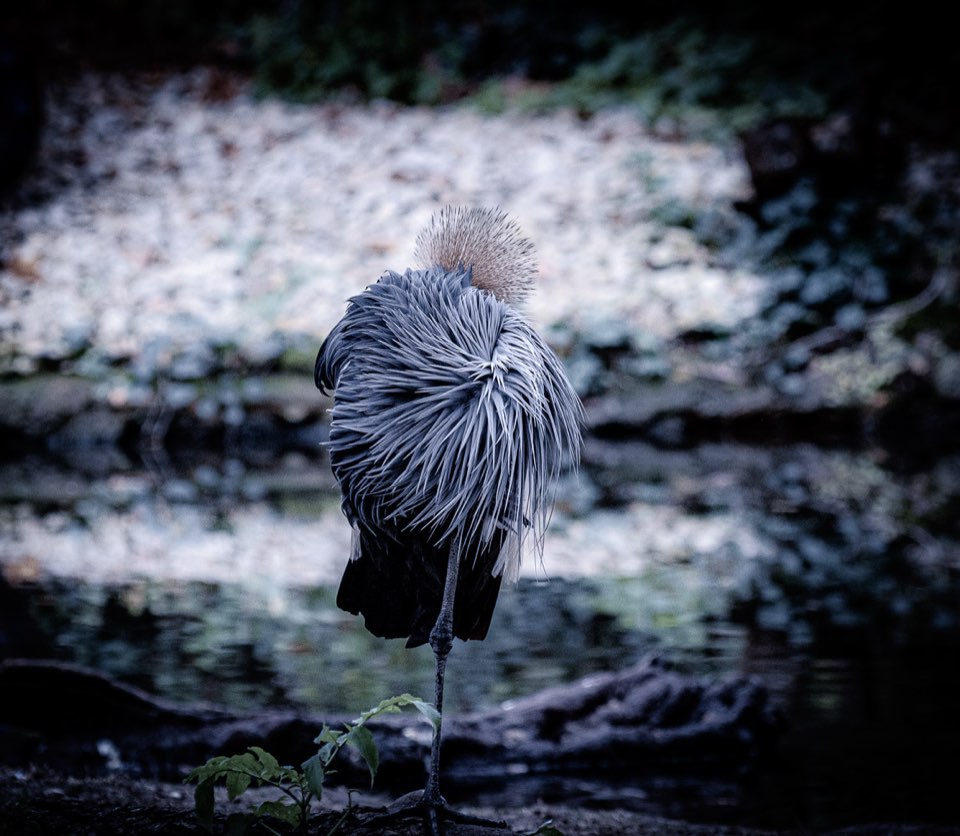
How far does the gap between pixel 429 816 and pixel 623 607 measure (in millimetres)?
3656

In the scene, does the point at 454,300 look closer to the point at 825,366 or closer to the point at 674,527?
the point at 674,527

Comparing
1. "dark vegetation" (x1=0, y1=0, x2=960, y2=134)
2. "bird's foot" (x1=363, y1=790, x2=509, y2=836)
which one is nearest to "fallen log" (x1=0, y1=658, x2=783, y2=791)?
"bird's foot" (x1=363, y1=790, x2=509, y2=836)

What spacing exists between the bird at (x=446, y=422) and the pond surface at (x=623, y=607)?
0.59 meters

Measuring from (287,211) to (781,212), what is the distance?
5.88 m

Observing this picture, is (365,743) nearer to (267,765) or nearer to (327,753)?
(327,753)

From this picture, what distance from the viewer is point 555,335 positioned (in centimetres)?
1216

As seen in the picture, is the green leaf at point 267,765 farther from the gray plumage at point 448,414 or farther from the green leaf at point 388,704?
the gray plumage at point 448,414

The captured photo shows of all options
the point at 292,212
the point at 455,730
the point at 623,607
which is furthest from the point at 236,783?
the point at 292,212

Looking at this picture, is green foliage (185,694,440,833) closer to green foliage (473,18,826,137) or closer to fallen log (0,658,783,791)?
fallen log (0,658,783,791)

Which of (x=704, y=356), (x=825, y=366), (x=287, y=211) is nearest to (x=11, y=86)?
(x=287, y=211)

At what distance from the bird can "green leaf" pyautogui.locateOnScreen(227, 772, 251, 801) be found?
1.52 ft

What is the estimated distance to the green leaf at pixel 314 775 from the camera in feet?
7.98

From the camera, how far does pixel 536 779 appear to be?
13.6ft

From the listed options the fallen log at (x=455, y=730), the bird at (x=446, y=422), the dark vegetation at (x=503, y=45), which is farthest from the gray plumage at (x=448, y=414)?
the dark vegetation at (x=503, y=45)
